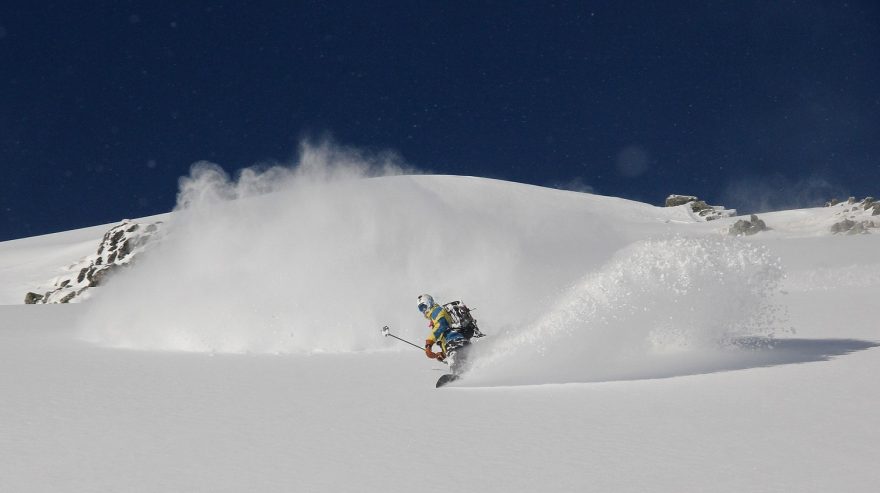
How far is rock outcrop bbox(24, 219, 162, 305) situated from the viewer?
61.2m

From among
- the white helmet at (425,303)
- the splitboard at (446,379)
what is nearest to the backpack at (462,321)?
the white helmet at (425,303)

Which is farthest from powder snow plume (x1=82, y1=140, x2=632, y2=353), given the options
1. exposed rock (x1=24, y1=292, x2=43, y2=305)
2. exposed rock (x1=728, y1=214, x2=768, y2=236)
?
exposed rock (x1=728, y1=214, x2=768, y2=236)

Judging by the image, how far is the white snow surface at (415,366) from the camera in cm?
559

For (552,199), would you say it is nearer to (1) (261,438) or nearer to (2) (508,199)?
(2) (508,199)

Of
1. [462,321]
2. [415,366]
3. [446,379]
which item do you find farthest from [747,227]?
[446,379]

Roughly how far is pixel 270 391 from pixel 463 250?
9267 millimetres

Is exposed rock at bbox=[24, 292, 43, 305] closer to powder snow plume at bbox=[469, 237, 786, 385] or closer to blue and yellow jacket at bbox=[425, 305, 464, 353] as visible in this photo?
blue and yellow jacket at bbox=[425, 305, 464, 353]

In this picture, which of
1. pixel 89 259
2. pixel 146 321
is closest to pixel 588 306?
pixel 146 321

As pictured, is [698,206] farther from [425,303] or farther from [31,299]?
[425,303]

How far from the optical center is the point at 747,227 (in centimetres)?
6725

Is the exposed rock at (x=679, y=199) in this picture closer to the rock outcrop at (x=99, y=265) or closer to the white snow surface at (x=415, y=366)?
the rock outcrop at (x=99, y=265)

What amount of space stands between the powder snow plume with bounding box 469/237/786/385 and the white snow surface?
3 centimetres

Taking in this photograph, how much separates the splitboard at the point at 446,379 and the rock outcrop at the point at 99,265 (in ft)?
185

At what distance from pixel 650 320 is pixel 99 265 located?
67.8 m
